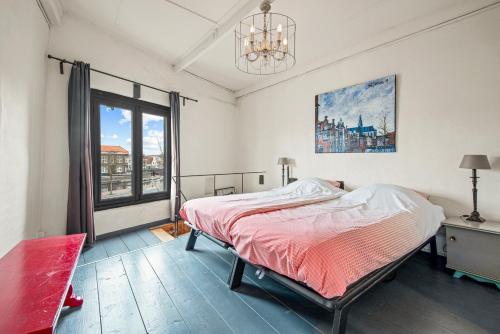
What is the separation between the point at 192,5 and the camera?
257cm

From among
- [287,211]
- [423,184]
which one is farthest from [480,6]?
[287,211]

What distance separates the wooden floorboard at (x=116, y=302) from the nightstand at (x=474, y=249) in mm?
2860

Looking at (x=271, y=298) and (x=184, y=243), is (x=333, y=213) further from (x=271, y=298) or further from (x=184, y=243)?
(x=184, y=243)

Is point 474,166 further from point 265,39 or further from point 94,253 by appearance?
point 94,253

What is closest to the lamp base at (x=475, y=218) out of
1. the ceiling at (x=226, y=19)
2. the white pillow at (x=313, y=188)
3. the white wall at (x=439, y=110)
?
the white wall at (x=439, y=110)

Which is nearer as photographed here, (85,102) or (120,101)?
(85,102)

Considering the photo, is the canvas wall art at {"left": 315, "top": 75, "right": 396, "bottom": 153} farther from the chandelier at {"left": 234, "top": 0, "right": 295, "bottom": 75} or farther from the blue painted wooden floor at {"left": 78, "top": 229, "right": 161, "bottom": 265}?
the blue painted wooden floor at {"left": 78, "top": 229, "right": 161, "bottom": 265}

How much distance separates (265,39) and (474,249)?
2.76m

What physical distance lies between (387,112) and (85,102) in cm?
400

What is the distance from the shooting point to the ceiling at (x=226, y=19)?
8.13ft

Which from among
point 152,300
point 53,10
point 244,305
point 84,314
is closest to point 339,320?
point 244,305

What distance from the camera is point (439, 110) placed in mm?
2541

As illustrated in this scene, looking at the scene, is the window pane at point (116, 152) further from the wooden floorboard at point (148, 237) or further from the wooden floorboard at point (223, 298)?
the wooden floorboard at point (223, 298)

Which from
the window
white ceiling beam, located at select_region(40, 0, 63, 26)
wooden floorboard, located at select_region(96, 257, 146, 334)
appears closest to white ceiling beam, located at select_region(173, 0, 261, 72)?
the window
